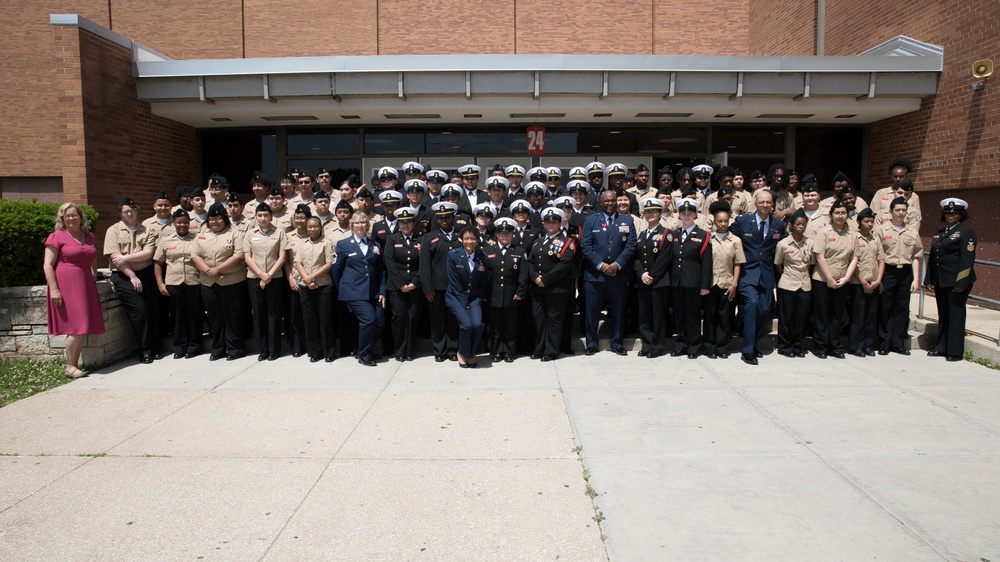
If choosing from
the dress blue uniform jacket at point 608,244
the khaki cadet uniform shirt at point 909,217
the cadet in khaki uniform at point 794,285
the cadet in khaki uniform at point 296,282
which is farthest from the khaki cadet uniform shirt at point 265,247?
the khaki cadet uniform shirt at point 909,217

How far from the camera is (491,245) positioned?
769 cm

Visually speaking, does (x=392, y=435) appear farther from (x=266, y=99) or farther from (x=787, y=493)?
(x=266, y=99)

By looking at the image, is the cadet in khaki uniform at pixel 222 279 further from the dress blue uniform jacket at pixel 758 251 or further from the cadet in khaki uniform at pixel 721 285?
the dress blue uniform jacket at pixel 758 251

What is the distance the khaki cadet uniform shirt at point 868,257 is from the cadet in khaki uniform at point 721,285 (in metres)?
1.40

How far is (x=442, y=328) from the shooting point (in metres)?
7.84

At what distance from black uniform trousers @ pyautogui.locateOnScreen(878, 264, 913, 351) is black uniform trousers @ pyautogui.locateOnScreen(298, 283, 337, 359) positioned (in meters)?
6.67

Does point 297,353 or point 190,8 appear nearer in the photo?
point 297,353

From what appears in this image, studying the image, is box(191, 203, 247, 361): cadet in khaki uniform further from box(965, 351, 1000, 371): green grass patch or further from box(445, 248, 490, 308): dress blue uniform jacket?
box(965, 351, 1000, 371): green grass patch

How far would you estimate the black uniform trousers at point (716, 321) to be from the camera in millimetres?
7754

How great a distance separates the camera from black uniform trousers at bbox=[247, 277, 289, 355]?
7871 millimetres

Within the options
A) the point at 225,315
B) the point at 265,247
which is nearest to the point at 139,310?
the point at 225,315

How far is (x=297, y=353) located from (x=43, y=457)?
10.8 feet

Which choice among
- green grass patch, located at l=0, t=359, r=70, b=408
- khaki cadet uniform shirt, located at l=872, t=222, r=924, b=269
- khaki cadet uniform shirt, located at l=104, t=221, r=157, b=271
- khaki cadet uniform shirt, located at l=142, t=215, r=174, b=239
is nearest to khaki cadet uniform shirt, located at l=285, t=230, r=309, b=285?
khaki cadet uniform shirt, located at l=142, t=215, r=174, b=239

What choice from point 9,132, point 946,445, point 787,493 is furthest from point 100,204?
point 946,445
